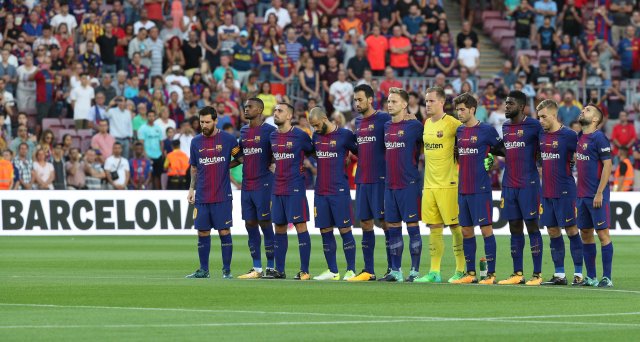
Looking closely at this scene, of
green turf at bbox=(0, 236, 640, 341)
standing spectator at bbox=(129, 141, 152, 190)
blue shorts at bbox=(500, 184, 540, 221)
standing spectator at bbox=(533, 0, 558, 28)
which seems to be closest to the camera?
green turf at bbox=(0, 236, 640, 341)

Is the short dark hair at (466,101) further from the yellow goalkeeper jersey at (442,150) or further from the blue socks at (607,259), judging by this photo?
the blue socks at (607,259)

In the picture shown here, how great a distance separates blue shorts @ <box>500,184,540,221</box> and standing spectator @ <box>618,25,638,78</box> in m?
22.8

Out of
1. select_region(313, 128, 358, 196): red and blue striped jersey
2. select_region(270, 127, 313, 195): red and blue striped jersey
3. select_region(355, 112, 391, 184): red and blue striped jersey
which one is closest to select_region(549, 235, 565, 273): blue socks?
select_region(355, 112, 391, 184): red and blue striped jersey

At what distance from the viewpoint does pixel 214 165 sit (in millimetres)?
20203

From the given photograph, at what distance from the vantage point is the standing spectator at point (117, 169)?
112 feet

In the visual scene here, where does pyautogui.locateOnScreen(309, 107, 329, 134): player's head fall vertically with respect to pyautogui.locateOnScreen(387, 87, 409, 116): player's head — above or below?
below

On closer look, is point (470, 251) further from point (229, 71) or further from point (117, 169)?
point (229, 71)

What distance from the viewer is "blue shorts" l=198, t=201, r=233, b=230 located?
2012cm

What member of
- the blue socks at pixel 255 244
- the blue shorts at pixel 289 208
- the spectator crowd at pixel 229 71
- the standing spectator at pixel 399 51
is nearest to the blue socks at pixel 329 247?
the blue shorts at pixel 289 208

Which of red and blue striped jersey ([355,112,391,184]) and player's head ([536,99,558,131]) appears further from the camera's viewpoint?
red and blue striped jersey ([355,112,391,184])

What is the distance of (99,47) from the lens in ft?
121

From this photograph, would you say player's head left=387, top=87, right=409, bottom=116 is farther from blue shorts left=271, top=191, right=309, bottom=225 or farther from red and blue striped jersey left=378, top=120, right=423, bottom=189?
blue shorts left=271, top=191, right=309, bottom=225

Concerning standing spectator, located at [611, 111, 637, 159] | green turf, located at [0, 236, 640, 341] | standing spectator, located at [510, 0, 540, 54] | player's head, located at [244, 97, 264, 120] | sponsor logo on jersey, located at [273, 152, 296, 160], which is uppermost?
standing spectator, located at [510, 0, 540, 54]

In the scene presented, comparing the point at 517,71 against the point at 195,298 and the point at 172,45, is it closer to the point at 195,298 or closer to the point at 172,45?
the point at 172,45
